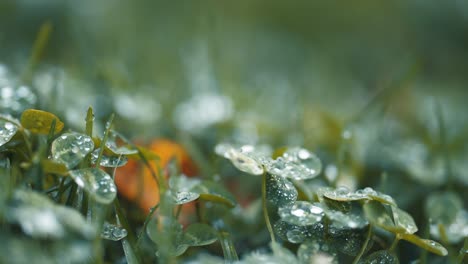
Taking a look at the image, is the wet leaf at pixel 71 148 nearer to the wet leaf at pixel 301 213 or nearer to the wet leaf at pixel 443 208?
the wet leaf at pixel 301 213

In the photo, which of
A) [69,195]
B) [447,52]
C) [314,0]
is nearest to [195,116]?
[69,195]

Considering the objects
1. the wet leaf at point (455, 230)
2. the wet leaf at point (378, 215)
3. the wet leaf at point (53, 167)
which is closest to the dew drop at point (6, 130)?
the wet leaf at point (53, 167)

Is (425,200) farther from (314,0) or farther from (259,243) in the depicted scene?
(314,0)

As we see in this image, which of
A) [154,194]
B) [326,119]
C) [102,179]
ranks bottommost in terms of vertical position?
[154,194]

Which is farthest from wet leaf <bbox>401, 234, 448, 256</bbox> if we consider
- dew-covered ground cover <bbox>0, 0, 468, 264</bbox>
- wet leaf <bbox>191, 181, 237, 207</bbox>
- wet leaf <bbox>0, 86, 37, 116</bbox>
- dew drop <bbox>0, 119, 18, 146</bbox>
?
wet leaf <bbox>0, 86, 37, 116</bbox>

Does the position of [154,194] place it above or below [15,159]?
below

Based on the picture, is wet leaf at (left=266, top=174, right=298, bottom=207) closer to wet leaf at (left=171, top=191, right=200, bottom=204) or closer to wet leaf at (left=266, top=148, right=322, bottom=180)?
wet leaf at (left=266, top=148, right=322, bottom=180)
